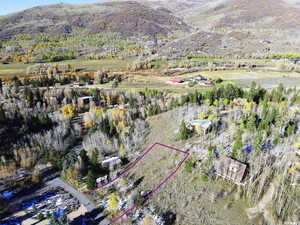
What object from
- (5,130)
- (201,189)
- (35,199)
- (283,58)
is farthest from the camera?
(283,58)

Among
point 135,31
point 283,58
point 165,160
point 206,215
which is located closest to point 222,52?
point 283,58

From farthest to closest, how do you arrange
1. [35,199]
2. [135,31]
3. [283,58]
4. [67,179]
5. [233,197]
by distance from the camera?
[135,31] < [283,58] < [67,179] < [35,199] < [233,197]

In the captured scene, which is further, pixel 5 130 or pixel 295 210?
pixel 5 130

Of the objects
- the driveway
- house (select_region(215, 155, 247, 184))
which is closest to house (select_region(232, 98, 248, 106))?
house (select_region(215, 155, 247, 184))

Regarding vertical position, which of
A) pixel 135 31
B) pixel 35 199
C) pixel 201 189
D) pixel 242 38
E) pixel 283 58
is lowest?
pixel 35 199

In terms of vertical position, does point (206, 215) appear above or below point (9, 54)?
below

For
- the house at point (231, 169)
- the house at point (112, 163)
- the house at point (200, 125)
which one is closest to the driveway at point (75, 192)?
the house at point (112, 163)

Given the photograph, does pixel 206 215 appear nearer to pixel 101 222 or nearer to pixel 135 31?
pixel 101 222
